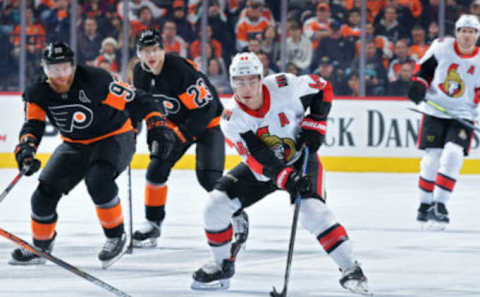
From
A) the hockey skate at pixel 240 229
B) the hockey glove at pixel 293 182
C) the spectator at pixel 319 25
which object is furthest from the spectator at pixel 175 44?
the hockey glove at pixel 293 182

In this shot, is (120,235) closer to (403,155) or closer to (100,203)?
(100,203)

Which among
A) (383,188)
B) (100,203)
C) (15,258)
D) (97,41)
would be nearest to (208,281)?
(100,203)

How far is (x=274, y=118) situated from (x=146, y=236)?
142 centimetres

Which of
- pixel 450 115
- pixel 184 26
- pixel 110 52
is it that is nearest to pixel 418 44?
pixel 184 26

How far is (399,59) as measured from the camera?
944 centimetres

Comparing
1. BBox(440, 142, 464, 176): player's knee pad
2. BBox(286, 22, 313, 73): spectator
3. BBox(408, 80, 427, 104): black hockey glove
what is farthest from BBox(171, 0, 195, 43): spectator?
BBox(440, 142, 464, 176): player's knee pad

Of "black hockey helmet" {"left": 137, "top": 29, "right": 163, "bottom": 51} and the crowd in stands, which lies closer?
"black hockey helmet" {"left": 137, "top": 29, "right": 163, "bottom": 51}

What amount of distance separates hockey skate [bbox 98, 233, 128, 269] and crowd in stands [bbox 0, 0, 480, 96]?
5278 millimetres

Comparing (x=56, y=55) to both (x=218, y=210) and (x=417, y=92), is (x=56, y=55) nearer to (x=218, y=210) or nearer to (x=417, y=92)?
(x=218, y=210)

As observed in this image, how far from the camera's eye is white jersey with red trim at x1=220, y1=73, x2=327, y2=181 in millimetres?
3721

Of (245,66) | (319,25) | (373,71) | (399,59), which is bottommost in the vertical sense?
(373,71)

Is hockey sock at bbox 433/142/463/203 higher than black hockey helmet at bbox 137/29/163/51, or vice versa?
black hockey helmet at bbox 137/29/163/51

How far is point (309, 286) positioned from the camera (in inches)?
150

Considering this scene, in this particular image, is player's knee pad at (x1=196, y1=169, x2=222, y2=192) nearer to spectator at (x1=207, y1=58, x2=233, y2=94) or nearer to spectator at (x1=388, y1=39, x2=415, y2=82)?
spectator at (x1=207, y1=58, x2=233, y2=94)
